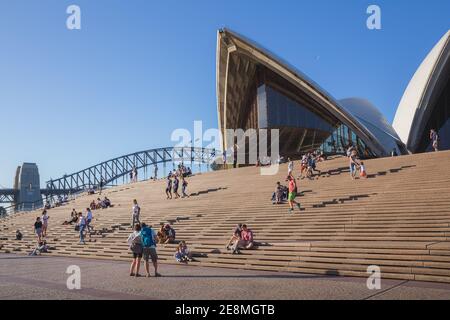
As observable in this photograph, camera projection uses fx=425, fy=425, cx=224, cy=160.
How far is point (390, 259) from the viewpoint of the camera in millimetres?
9117

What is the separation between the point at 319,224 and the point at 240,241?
2.80 metres

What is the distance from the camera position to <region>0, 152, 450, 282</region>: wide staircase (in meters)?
9.46

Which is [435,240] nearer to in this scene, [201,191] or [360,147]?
[201,191]

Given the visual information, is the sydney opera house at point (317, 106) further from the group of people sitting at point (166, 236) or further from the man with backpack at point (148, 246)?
the man with backpack at point (148, 246)

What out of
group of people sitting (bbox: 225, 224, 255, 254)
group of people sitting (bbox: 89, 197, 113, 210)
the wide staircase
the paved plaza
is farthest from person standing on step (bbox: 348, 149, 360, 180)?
group of people sitting (bbox: 89, 197, 113, 210)

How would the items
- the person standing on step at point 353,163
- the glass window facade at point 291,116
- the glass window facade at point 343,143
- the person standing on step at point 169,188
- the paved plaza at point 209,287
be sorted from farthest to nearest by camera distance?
the glass window facade at point 291,116
the glass window facade at point 343,143
the person standing on step at point 169,188
the person standing on step at point 353,163
the paved plaza at point 209,287

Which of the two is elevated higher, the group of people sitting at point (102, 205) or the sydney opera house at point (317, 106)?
the sydney opera house at point (317, 106)

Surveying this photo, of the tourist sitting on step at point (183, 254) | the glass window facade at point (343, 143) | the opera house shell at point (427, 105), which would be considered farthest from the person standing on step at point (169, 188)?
the opera house shell at point (427, 105)

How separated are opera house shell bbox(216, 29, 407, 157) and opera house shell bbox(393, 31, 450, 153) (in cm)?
148

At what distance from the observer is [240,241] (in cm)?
1183

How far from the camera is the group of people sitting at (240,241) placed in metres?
11.7

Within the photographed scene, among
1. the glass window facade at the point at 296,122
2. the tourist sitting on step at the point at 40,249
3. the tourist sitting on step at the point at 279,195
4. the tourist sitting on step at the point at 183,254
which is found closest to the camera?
the tourist sitting on step at the point at 183,254
